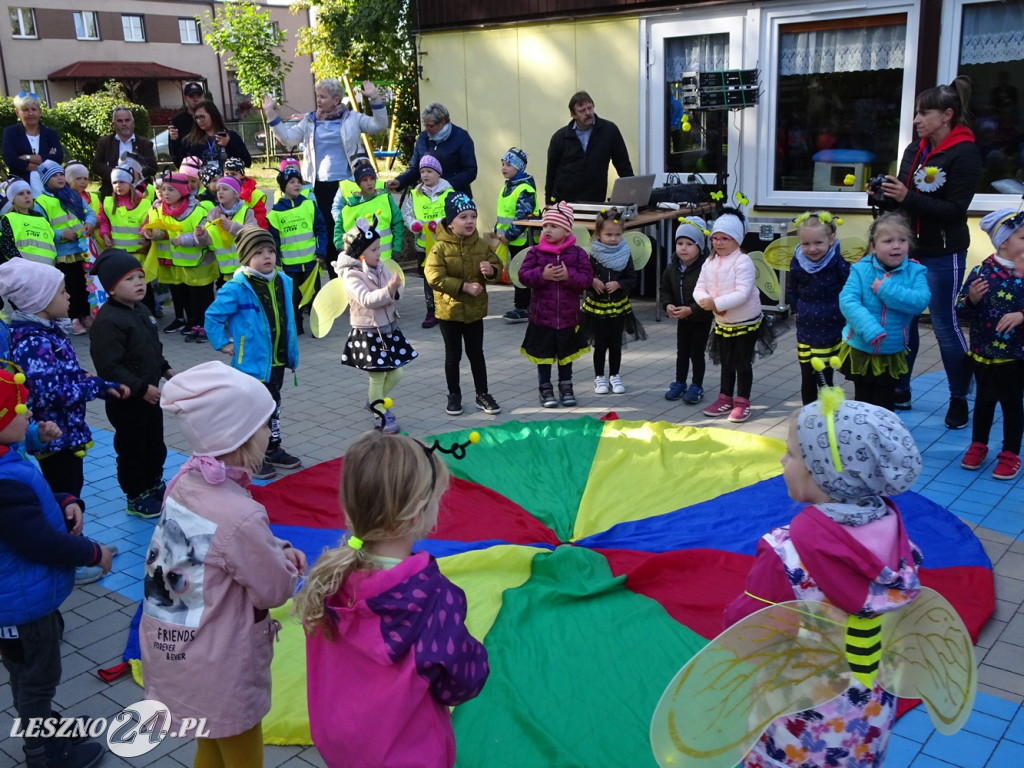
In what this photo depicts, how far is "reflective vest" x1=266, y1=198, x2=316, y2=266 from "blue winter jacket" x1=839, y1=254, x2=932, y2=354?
5205 mm

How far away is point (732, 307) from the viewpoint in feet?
19.9

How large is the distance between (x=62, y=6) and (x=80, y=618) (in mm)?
38501

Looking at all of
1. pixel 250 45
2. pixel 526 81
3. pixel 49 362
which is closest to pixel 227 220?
pixel 526 81

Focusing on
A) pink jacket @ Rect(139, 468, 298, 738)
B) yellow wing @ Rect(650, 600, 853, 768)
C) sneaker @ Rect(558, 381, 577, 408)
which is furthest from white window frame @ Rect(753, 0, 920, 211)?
pink jacket @ Rect(139, 468, 298, 738)

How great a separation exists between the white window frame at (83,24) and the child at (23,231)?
3328 cm

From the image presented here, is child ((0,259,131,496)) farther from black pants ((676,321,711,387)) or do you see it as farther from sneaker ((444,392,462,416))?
black pants ((676,321,711,387))

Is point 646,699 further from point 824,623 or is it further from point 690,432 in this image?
point 690,432

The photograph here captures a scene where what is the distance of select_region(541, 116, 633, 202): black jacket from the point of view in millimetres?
9227

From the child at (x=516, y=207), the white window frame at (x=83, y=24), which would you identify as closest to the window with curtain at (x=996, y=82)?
the child at (x=516, y=207)

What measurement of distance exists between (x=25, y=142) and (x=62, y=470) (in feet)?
22.2

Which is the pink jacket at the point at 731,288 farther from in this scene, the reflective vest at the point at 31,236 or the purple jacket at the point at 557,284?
the reflective vest at the point at 31,236

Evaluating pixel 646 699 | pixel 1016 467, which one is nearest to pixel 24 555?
pixel 646 699

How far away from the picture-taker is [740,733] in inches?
84.7

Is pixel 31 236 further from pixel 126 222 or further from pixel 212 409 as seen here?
pixel 212 409
